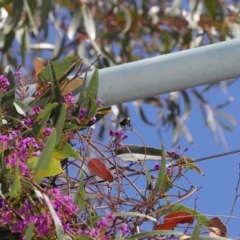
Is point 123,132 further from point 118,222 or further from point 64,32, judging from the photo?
point 64,32

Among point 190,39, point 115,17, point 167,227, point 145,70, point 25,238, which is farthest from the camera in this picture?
point 115,17

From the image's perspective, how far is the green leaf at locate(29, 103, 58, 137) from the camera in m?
0.55

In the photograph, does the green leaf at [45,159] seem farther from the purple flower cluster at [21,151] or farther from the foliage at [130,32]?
the foliage at [130,32]

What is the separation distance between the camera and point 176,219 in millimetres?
574

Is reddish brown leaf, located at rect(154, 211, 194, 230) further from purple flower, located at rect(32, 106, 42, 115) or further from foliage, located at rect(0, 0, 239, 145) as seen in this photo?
foliage, located at rect(0, 0, 239, 145)

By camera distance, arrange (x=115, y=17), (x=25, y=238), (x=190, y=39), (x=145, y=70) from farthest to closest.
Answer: (x=115, y=17) → (x=190, y=39) → (x=145, y=70) → (x=25, y=238)

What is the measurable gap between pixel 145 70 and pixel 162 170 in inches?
5.6

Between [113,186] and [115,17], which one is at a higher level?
[113,186]

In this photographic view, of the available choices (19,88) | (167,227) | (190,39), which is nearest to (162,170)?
(167,227)

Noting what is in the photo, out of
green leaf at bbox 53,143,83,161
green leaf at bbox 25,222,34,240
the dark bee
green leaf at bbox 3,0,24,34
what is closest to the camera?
green leaf at bbox 25,222,34,240

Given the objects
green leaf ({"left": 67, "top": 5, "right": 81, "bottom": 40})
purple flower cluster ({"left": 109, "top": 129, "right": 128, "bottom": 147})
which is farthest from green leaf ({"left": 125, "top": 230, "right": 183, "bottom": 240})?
green leaf ({"left": 67, "top": 5, "right": 81, "bottom": 40})

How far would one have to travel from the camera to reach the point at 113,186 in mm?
590

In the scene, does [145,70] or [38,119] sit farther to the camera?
[145,70]

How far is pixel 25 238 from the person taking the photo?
1.53 ft
